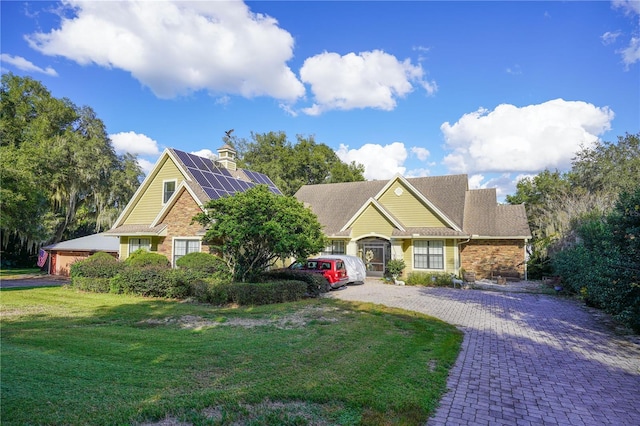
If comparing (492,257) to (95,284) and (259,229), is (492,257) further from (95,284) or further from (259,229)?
(95,284)

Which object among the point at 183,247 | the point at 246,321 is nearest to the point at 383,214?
the point at 183,247

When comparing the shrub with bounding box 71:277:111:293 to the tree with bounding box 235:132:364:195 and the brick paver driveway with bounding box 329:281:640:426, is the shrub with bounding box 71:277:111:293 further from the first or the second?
the tree with bounding box 235:132:364:195

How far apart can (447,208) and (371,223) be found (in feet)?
17.1

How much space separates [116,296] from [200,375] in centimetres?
1077

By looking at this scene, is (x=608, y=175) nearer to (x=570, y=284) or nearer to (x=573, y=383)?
(x=570, y=284)

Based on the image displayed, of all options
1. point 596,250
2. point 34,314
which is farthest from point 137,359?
point 596,250

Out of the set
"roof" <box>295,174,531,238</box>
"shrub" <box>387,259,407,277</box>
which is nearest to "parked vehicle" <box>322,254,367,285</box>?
"shrub" <box>387,259,407,277</box>

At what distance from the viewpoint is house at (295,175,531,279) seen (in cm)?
2100

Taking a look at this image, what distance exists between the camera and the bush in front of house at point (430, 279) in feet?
64.3

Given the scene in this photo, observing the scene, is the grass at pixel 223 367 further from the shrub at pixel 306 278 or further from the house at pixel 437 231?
the house at pixel 437 231

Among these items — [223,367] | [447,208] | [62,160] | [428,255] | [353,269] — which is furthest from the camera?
[62,160]

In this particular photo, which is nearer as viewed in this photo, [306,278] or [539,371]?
[539,371]

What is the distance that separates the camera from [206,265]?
Result: 1513cm

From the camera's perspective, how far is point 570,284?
51.0 ft
